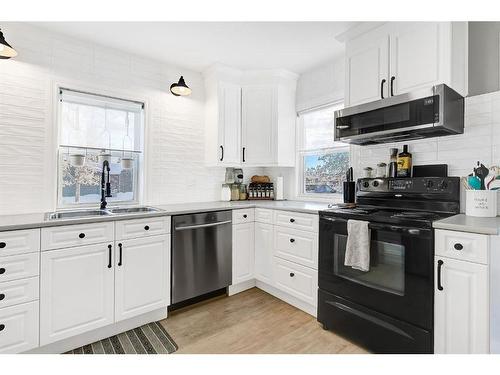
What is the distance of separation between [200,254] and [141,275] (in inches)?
21.0

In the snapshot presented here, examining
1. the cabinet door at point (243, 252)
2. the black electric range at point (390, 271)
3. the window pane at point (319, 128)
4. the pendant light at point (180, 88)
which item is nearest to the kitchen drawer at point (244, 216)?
the cabinet door at point (243, 252)

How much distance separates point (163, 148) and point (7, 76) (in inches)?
53.1

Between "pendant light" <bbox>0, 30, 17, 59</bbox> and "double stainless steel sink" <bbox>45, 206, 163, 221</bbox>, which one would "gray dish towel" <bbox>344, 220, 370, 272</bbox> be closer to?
"double stainless steel sink" <bbox>45, 206, 163, 221</bbox>

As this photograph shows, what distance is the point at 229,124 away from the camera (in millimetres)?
3148

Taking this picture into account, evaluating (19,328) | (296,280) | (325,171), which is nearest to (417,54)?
(325,171)

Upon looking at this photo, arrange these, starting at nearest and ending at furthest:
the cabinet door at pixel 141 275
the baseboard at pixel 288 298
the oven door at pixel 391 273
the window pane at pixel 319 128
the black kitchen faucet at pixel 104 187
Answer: the oven door at pixel 391 273
the cabinet door at pixel 141 275
the baseboard at pixel 288 298
the black kitchen faucet at pixel 104 187
the window pane at pixel 319 128

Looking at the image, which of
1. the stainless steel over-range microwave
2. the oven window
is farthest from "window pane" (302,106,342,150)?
the oven window

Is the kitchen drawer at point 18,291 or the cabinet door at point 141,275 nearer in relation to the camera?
the kitchen drawer at point 18,291

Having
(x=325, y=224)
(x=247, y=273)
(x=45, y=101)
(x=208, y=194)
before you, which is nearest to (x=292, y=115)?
(x=208, y=194)

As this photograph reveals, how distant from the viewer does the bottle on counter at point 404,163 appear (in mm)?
2148

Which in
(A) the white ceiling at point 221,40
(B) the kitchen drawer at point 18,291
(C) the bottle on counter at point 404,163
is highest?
(A) the white ceiling at point 221,40

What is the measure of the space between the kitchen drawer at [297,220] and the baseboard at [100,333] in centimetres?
131

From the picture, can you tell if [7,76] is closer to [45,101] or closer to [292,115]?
[45,101]

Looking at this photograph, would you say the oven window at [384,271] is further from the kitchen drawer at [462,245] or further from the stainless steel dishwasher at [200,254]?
the stainless steel dishwasher at [200,254]
